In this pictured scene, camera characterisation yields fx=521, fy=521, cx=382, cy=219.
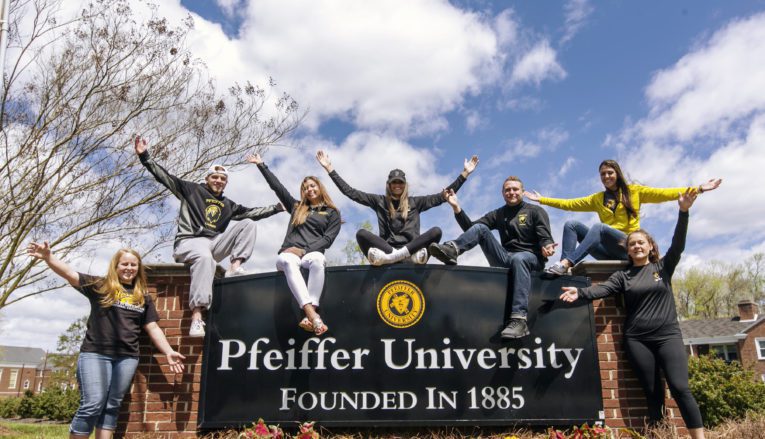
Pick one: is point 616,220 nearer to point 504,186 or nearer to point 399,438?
point 504,186

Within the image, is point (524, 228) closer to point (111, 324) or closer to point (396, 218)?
point (396, 218)

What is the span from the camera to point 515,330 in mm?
4547

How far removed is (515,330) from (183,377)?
298cm

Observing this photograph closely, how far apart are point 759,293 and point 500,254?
4315 centimetres

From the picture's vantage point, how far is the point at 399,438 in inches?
179

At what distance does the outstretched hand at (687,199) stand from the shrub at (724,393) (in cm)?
1094

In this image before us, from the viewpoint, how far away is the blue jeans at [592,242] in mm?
4797

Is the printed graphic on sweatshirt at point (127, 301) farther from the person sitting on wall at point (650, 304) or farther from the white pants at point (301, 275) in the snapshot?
the person sitting on wall at point (650, 304)

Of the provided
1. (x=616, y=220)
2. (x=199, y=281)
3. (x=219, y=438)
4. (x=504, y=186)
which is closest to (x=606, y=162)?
(x=616, y=220)

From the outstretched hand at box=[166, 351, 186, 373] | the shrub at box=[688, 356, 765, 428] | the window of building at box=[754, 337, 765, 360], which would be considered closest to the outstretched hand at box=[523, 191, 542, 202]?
the outstretched hand at box=[166, 351, 186, 373]

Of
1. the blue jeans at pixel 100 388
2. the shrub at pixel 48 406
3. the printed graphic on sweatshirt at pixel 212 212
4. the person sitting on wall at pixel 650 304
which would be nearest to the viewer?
the blue jeans at pixel 100 388

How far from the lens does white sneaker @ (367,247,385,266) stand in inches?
186

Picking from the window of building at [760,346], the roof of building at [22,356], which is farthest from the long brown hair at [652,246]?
the roof of building at [22,356]

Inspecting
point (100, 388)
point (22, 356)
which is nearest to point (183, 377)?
point (100, 388)
